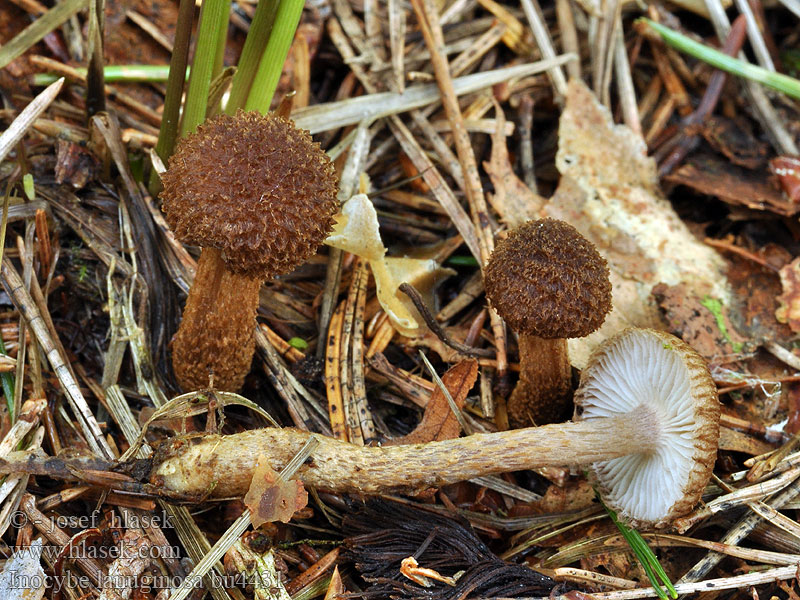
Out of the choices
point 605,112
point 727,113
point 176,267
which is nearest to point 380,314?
point 176,267

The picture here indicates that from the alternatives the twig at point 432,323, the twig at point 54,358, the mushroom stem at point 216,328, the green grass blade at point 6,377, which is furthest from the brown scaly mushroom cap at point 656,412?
the green grass blade at point 6,377

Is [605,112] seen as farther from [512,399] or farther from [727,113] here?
[512,399]

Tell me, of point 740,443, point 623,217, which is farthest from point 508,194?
point 740,443

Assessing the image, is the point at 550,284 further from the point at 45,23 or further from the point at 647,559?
the point at 45,23

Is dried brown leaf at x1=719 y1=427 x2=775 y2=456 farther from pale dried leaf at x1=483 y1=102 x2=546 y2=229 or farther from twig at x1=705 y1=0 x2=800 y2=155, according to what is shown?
twig at x1=705 y1=0 x2=800 y2=155

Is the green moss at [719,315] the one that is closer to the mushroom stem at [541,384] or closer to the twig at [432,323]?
the mushroom stem at [541,384]

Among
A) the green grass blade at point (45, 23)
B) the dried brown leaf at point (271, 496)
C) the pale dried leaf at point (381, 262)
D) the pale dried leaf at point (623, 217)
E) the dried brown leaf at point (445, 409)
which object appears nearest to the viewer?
the dried brown leaf at point (271, 496)
